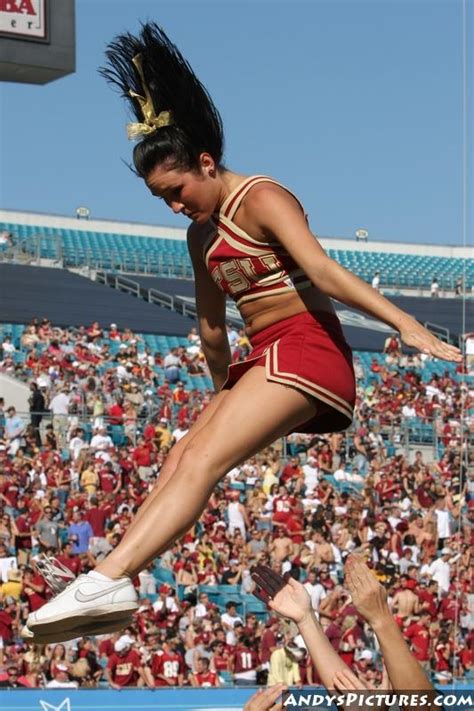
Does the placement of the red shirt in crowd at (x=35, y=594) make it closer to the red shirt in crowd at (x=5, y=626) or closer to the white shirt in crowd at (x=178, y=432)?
the red shirt in crowd at (x=5, y=626)

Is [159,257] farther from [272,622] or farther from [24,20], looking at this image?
[24,20]

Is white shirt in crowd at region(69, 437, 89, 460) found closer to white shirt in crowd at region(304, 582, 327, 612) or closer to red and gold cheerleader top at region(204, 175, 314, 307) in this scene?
white shirt in crowd at region(304, 582, 327, 612)

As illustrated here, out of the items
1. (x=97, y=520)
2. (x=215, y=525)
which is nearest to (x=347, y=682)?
(x=97, y=520)

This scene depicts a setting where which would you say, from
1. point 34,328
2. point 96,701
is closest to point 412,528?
point 96,701

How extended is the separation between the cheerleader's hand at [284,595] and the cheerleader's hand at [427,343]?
2.26 ft

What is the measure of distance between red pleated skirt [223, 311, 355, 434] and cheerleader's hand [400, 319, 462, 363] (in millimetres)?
413

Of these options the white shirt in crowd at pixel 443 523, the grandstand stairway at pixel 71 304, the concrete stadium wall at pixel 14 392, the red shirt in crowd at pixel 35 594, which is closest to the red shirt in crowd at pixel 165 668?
the red shirt in crowd at pixel 35 594

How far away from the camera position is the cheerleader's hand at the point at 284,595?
346 cm

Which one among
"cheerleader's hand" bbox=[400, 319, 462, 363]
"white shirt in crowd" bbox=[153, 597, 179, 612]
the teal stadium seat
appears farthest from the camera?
the teal stadium seat

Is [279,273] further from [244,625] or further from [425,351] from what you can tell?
[244,625]

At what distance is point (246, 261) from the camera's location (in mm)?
4012

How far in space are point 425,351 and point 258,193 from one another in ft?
2.41

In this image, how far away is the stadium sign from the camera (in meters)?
7.48

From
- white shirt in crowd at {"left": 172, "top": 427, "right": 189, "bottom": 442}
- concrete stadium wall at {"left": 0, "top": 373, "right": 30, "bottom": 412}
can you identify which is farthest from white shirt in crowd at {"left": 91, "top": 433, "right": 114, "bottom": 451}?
concrete stadium wall at {"left": 0, "top": 373, "right": 30, "bottom": 412}
